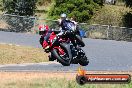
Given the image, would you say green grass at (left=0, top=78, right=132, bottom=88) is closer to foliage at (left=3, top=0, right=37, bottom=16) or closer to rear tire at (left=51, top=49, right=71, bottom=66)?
rear tire at (left=51, top=49, right=71, bottom=66)

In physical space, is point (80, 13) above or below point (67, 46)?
below

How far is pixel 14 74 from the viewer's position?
40844 millimetres

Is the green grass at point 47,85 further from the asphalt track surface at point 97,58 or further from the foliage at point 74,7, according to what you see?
the foliage at point 74,7

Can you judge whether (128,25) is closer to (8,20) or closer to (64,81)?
(8,20)

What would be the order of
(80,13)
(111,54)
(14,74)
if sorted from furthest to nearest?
(80,13) < (14,74) < (111,54)

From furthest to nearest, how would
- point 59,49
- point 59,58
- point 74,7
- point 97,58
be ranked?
point 74,7, point 97,58, point 59,49, point 59,58

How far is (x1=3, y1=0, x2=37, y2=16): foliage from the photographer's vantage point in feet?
219

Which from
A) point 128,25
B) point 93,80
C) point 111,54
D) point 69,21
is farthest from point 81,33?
point 128,25

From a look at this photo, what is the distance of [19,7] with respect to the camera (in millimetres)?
68375

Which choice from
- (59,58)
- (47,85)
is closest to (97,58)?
(47,85)

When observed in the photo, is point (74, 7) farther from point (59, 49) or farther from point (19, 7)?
point (59, 49)

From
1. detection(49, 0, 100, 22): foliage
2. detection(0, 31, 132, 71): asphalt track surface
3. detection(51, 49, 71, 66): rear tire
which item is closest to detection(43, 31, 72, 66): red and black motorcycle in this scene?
detection(51, 49, 71, 66): rear tire

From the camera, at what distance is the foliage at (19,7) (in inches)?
2630

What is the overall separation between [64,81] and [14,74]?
5.46 m
